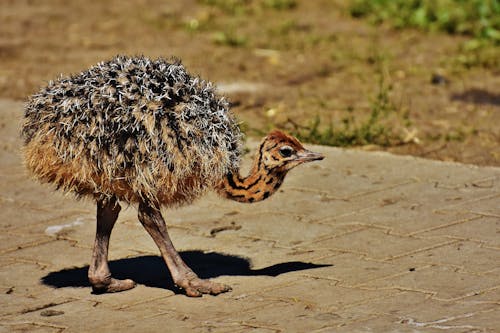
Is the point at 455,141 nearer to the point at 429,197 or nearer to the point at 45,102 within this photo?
the point at 429,197

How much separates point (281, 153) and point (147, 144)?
2.90 feet

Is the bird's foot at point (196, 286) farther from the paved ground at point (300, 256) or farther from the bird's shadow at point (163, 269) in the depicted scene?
the bird's shadow at point (163, 269)

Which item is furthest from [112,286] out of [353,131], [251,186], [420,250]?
[353,131]

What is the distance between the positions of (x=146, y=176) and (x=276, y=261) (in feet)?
4.69

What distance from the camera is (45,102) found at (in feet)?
21.5

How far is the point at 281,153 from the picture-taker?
6.71 meters

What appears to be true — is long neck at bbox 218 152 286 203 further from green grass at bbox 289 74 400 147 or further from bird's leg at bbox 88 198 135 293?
green grass at bbox 289 74 400 147

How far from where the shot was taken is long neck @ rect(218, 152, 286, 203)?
675 centimetres

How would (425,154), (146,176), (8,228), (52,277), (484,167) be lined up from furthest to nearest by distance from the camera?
(425,154) < (484,167) < (8,228) < (52,277) < (146,176)

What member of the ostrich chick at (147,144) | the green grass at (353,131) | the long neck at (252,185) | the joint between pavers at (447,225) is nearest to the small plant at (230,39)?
the green grass at (353,131)

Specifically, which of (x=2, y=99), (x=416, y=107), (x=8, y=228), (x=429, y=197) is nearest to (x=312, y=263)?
(x=429, y=197)

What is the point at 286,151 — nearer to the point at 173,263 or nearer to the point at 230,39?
the point at 173,263

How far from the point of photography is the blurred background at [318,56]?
1041cm

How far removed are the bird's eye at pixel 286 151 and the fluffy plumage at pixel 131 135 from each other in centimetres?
29
